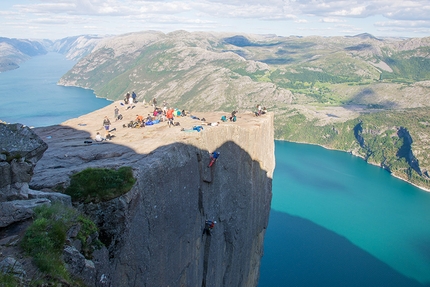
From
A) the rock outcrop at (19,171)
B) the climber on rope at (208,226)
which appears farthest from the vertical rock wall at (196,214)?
the rock outcrop at (19,171)

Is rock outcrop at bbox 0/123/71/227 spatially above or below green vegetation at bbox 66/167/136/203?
above

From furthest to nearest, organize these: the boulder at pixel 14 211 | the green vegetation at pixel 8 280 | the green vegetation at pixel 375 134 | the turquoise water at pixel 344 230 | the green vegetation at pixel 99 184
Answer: the green vegetation at pixel 375 134
the turquoise water at pixel 344 230
the green vegetation at pixel 99 184
the boulder at pixel 14 211
the green vegetation at pixel 8 280

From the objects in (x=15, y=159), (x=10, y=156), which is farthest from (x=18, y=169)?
(x=10, y=156)

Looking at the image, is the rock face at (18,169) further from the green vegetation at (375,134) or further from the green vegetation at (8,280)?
the green vegetation at (375,134)

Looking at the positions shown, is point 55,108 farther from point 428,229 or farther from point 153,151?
point 153,151

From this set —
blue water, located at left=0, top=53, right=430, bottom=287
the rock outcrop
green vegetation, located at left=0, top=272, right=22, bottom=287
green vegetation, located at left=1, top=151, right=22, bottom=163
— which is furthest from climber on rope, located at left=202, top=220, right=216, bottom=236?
blue water, located at left=0, top=53, right=430, bottom=287

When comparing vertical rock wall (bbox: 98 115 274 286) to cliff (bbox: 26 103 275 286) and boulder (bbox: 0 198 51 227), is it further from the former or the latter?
boulder (bbox: 0 198 51 227)

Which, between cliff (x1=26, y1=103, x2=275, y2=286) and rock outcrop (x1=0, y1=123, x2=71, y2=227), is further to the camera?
cliff (x1=26, y1=103, x2=275, y2=286)
